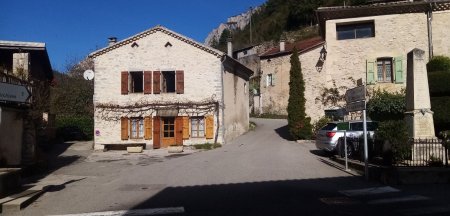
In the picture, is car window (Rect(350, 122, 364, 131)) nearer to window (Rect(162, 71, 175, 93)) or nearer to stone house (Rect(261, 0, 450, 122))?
stone house (Rect(261, 0, 450, 122))

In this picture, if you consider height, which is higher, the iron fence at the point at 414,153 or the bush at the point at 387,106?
the bush at the point at 387,106

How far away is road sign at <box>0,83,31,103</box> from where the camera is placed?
11625mm

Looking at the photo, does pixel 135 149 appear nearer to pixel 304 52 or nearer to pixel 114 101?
pixel 114 101

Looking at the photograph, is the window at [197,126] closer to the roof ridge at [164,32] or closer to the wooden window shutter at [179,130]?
the wooden window shutter at [179,130]

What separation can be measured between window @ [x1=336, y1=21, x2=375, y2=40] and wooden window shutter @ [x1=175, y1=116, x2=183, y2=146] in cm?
1122

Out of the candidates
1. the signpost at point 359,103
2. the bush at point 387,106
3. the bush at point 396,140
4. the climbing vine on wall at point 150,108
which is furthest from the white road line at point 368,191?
the climbing vine on wall at point 150,108

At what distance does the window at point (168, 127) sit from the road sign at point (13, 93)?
14.2 meters

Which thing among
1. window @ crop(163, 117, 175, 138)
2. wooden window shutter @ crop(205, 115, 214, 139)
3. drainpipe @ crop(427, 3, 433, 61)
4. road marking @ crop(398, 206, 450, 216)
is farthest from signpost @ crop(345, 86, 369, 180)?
drainpipe @ crop(427, 3, 433, 61)

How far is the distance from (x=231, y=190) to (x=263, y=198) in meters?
1.39

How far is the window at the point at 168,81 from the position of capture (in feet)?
89.5

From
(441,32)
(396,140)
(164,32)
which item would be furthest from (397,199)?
(441,32)

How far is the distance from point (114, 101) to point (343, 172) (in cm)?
1709

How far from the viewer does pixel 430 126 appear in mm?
13977

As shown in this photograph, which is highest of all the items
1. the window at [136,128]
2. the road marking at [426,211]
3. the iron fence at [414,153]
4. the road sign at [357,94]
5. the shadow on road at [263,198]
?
the road sign at [357,94]
